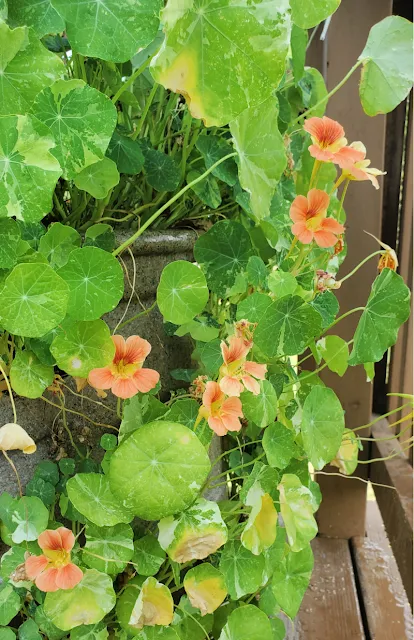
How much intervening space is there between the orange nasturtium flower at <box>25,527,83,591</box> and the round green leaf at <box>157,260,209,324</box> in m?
0.23

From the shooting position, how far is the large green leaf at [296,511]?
0.53m

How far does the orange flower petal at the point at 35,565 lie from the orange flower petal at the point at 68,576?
16 mm

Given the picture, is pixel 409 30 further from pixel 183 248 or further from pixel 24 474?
pixel 24 474

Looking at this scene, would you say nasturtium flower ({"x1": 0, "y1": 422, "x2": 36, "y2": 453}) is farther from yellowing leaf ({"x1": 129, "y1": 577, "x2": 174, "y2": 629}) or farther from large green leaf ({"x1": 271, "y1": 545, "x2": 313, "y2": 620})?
large green leaf ({"x1": 271, "y1": 545, "x2": 313, "y2": 620})

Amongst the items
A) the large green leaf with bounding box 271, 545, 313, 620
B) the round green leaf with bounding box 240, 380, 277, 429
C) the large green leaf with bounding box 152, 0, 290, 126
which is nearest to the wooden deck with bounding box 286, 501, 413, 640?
the large green leaf with bounding box 271, 545, 313, 620

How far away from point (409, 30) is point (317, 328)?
37cm

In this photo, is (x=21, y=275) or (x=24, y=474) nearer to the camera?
(x=21, y=275)

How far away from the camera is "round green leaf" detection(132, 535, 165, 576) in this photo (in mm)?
525

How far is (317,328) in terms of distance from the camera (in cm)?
52

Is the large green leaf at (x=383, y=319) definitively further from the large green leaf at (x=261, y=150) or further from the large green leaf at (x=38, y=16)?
the large green leaf at (x=38, y=16)

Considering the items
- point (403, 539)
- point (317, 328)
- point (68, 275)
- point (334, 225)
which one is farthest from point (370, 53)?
point (403, 539)

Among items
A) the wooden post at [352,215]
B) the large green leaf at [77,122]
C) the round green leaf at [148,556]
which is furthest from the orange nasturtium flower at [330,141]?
the wooden post at [352,215]

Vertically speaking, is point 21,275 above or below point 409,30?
below

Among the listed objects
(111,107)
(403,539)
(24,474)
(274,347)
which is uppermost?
(111,107)
